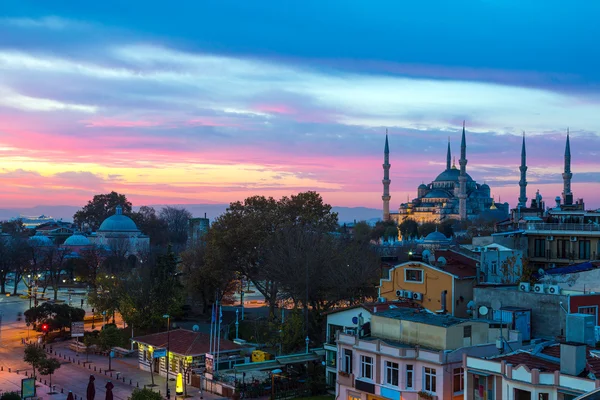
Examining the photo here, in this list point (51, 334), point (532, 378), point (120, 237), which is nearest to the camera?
point (532, 378)

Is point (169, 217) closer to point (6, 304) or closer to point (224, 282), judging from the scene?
point (6, 304)

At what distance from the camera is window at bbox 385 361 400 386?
2580 cm

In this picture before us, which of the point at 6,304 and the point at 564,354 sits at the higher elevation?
the point at 564,354

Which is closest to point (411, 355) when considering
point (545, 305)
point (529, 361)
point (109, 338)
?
point (529, 361)

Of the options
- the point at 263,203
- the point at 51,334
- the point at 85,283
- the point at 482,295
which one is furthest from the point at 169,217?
the point at 482,295

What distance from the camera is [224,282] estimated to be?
191ft

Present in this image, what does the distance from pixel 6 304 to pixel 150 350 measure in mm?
37130

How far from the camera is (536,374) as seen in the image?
68.3 feet

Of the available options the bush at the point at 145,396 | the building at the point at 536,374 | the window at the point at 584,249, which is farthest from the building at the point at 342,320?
the window at the point at 584,249

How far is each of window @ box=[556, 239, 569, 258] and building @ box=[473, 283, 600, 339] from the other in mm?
18368

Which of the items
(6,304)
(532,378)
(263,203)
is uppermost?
(263,203)

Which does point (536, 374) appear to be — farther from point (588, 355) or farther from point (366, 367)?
point (366, 367)

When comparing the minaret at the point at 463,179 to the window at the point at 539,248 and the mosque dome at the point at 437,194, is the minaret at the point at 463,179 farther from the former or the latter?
the window at the point at 539,248

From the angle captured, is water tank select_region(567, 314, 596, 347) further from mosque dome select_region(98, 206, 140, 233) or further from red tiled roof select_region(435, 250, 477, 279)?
mosque dome select_region(98, 206, 140, 233)
